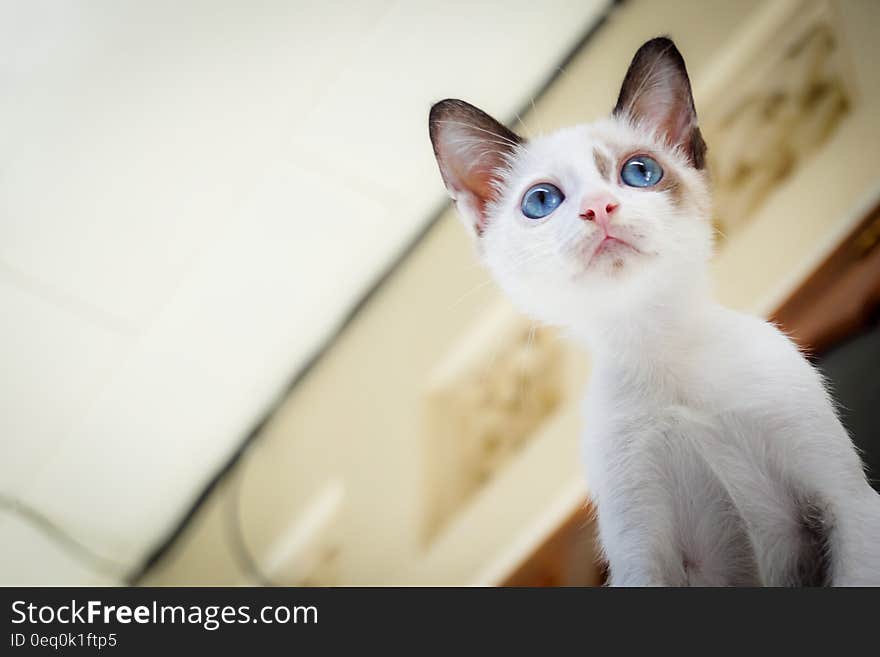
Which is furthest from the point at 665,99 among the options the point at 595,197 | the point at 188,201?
the point at 188,201

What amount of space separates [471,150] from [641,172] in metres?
0.19

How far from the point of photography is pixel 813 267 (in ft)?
2.89

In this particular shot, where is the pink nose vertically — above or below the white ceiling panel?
below

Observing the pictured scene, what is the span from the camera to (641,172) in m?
0.78

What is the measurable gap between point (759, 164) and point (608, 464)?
43 cm

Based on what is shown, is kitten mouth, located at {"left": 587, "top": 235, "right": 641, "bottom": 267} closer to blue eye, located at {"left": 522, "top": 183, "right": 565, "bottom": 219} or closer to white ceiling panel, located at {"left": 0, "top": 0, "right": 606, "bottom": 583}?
blue eye, located at {"left": 522, "top": 183, "right": 565, "bottom": 219}

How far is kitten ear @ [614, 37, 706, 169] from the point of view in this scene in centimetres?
82

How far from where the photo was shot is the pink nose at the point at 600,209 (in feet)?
2.38

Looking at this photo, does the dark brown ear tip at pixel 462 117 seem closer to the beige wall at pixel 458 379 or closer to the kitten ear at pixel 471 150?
the kitten ear at pixel 471 150

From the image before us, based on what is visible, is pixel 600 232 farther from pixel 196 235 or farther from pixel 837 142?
pixel 196 235

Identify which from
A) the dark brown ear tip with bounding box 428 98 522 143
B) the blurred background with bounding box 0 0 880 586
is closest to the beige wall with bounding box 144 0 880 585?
the blurred background with bounding box 0 0 880 586

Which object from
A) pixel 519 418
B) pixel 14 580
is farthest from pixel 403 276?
pixel 14 580

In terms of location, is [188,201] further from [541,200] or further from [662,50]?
[662,50]

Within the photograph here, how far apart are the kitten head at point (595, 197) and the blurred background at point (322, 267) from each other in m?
0.10
